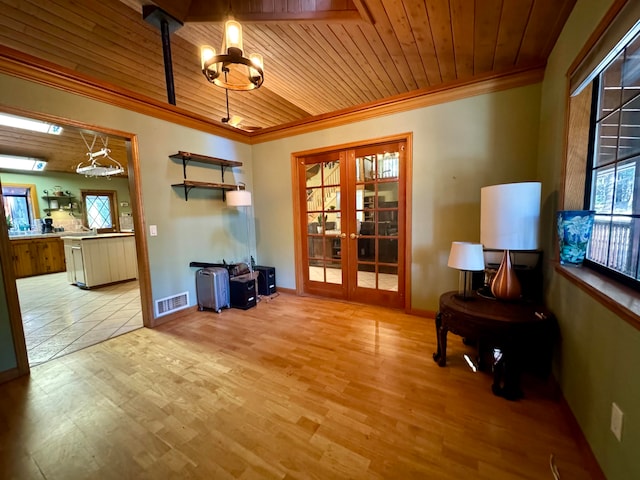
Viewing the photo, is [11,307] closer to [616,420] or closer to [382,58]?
[616,420]

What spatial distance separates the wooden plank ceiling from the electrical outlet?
89.8 inches

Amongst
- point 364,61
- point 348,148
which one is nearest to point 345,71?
point 364,61

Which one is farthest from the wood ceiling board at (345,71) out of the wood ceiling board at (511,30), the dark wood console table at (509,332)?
the dark wood console table at (509,332)

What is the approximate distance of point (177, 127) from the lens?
3.08 meters

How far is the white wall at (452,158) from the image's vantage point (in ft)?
7.88

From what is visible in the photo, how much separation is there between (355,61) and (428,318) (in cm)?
306

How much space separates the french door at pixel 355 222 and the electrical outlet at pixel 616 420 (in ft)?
6.81

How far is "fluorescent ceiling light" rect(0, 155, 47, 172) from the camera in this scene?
17.5 ft

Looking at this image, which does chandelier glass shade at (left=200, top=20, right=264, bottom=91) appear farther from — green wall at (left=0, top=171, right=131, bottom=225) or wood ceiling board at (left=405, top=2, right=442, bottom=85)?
green wall at (left=0, top=171, right=131, bottom=225)

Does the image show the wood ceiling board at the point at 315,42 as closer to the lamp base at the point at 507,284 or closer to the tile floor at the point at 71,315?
the lamp base at the point at 507,284

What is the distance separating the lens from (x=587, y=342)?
4.17ft

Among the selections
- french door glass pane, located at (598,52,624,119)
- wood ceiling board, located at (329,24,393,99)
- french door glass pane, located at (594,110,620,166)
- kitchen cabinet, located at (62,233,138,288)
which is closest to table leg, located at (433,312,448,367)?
french door glass pane, located at (594,110,620,166)

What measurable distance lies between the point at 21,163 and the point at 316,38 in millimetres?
7177

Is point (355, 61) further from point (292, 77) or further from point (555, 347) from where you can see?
point (555, 347)
